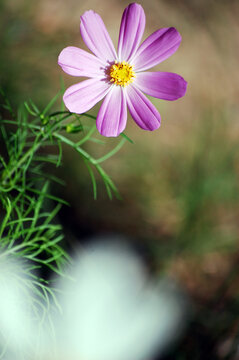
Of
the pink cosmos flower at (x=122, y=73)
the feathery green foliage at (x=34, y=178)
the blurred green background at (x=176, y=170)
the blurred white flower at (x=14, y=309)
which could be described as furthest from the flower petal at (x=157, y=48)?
the blurred green background at (x=176, y=170)

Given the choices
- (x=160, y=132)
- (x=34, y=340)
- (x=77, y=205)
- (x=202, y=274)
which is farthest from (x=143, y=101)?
(x=160, y=132)

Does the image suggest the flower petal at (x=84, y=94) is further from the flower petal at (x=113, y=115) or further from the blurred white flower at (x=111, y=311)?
the blurred white flower at (x=111, y=311)

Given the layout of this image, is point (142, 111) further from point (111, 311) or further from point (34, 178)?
point (111, 311)

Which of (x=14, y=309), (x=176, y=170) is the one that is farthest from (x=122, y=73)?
(x=176, y=170)

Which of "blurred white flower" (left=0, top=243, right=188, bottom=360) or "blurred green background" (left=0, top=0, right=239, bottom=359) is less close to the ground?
"blurred green background" (left=0, top=0, right=239, bottom=359)

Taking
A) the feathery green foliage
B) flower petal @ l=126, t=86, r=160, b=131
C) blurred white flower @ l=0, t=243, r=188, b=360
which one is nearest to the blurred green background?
blurred white flower @ l=0, t=243, r=188, b=360

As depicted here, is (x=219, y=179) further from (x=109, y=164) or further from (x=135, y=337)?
(x=135, y=337)

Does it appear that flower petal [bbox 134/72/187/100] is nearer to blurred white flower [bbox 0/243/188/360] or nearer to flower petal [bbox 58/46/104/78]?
flower petal [bbox 58/46/104/78]
